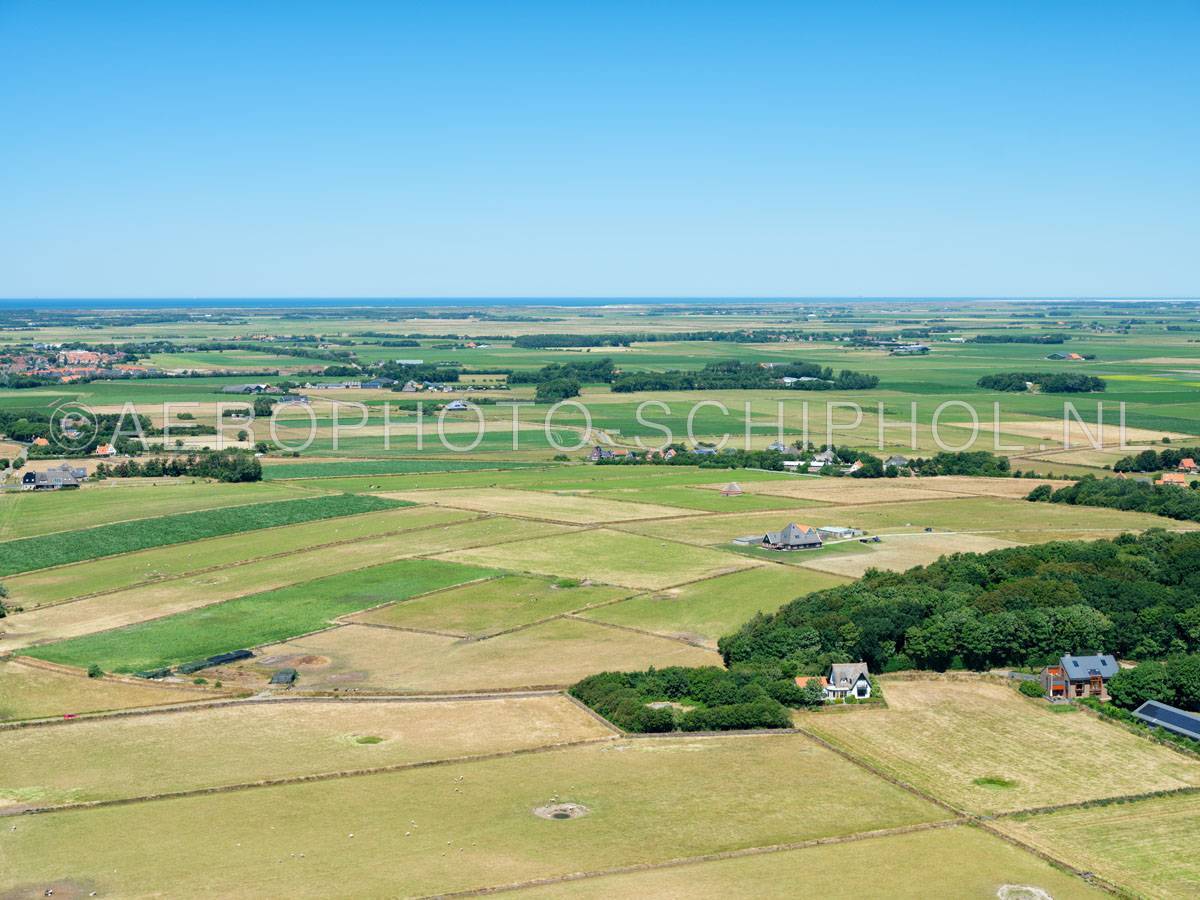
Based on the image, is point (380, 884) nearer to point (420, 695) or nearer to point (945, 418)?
point (420, 695)

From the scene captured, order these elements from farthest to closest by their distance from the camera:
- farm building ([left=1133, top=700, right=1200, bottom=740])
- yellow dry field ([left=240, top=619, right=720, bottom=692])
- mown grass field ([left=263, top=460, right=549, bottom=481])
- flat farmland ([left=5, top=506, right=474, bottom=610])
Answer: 1. mown grass field ([left=263, top=460, right=549, bottom=481])
2. flat farmland ([left=5, top=506, right=474, bottom=610])
3. yellow dry field ([left=240, top=619, right=720, bottom=692])
4. farm building ([left=1133, top=700, right=1200, bottom=740])

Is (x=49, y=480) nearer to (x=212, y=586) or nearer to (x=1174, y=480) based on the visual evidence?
(x=212, y=586)

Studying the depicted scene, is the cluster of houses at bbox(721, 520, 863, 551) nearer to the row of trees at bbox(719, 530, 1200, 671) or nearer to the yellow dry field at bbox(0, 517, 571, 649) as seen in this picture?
the yellow dry field at bbox(0, 517, 571, 649)

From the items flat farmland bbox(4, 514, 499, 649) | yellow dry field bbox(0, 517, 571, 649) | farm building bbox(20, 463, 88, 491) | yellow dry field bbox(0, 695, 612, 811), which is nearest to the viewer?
yellow dry field bbox(0, 695, 612, 811)

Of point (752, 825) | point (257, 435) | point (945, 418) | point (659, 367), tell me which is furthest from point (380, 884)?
point (659, 367)

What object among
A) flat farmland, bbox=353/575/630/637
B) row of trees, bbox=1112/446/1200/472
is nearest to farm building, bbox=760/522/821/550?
flat farmland, bbox=353/575/630/637

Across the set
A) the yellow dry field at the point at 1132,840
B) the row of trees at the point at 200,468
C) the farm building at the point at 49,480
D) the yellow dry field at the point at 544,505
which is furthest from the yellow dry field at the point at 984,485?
the farm building at the point at 49,480
